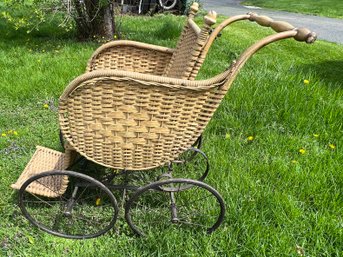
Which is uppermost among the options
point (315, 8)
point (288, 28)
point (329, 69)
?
point (288, 28)

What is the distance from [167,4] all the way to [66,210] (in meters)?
9.46

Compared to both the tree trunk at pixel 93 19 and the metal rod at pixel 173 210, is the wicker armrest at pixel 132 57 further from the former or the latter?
the tree trunk at pixel 93 19

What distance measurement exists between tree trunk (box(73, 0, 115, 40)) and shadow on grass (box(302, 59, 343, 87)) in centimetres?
301

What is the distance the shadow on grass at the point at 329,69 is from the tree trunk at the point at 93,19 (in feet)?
9.88

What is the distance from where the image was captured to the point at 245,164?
96.8 inches

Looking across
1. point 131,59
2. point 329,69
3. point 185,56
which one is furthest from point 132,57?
point 329,69

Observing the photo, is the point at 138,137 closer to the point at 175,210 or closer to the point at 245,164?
the point at 175,210

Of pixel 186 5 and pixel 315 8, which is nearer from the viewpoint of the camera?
pixel 186 5

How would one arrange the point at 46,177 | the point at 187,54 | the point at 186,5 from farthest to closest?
the point at 186,5 → the point at 46,177 → the point at 187,54

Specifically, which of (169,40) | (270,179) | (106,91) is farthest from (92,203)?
(169,40)

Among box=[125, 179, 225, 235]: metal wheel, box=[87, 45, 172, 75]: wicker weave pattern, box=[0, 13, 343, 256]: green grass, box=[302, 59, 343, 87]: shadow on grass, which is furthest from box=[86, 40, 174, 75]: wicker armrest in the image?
box=[302, 59, 343, 87]: shadow on grass

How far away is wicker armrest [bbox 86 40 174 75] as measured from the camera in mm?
2398

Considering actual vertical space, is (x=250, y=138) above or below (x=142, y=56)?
below

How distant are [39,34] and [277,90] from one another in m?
4.77
